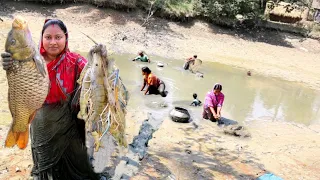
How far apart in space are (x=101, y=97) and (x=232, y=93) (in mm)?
8806

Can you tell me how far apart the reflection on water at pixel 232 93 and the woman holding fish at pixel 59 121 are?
4849 mm

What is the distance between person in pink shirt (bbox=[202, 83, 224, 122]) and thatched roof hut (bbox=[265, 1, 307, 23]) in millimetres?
15423

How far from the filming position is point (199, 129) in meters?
7.16

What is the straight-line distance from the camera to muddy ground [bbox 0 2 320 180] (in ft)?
16.6

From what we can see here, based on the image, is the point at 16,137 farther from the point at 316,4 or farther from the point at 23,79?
the point at 316,4

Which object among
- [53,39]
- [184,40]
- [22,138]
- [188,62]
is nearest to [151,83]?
[188,62]

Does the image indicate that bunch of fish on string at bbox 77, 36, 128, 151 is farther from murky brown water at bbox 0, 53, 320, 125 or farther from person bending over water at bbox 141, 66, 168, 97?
person bending over water at bbox 141, 66, 168, 97

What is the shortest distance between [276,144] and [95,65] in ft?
17.6

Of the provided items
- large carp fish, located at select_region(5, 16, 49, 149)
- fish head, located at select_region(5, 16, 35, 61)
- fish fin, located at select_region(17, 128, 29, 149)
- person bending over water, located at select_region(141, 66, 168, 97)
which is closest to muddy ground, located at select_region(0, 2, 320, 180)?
person bending over water, located at select_region(141, 66, 168, 97)

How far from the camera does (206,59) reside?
1504 centimetres

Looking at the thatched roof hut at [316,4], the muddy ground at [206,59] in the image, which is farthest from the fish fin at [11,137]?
the thatched roof hut at [316,4]

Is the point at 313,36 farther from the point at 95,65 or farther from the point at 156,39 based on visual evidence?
the point at 95,65

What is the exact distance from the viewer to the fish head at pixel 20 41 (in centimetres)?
216

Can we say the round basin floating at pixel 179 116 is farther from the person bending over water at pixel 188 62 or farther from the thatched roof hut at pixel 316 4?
the thatched roof hut at pixel 316 4
